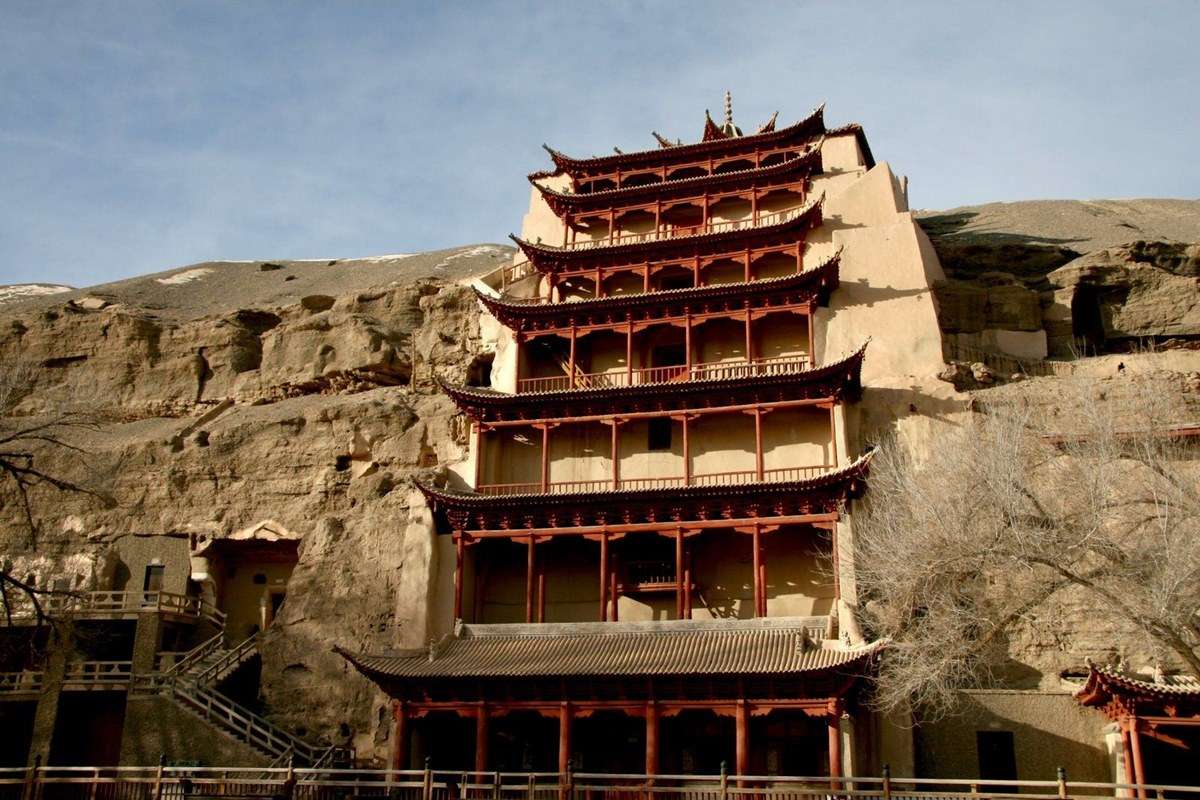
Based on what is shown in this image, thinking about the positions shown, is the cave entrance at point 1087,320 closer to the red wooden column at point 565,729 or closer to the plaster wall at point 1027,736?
the plaster wall at point 1027,736

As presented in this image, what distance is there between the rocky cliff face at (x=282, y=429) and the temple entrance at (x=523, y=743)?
277cm

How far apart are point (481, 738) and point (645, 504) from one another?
7265 mm

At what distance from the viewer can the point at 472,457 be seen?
32500 mm

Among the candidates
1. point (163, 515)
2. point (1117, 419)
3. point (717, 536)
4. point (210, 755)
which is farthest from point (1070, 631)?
point (163, 515)

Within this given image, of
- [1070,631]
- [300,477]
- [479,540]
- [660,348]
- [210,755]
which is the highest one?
[660,348]

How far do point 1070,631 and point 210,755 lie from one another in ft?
64.8

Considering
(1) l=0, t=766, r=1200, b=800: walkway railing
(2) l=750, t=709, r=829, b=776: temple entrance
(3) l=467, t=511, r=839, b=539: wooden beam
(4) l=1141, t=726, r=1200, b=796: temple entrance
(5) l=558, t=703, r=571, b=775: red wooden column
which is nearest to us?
(1) l=0, t=766, r=1200, b=800: walkway railing

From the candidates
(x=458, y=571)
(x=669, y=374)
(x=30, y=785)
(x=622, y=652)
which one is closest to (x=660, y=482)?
(x=669, y=374)

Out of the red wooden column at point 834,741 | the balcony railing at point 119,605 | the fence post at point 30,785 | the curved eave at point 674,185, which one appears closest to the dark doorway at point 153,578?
the balcony railing at point 119,605

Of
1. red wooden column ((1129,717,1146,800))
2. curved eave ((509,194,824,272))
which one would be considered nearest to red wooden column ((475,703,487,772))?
red wooden column ((1129,717,1146,800))

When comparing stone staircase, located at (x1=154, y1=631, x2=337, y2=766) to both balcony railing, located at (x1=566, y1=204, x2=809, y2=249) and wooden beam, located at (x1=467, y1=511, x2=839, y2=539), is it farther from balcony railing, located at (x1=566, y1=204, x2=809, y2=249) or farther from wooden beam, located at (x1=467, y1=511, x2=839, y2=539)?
balcony railing, located at (x1=566, y1=204, x2=809, y2=249)

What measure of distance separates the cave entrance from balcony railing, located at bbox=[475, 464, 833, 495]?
10175mm

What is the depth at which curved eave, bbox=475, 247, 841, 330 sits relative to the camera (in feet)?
105

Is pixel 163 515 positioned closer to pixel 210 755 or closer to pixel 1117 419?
pixel 210 755
